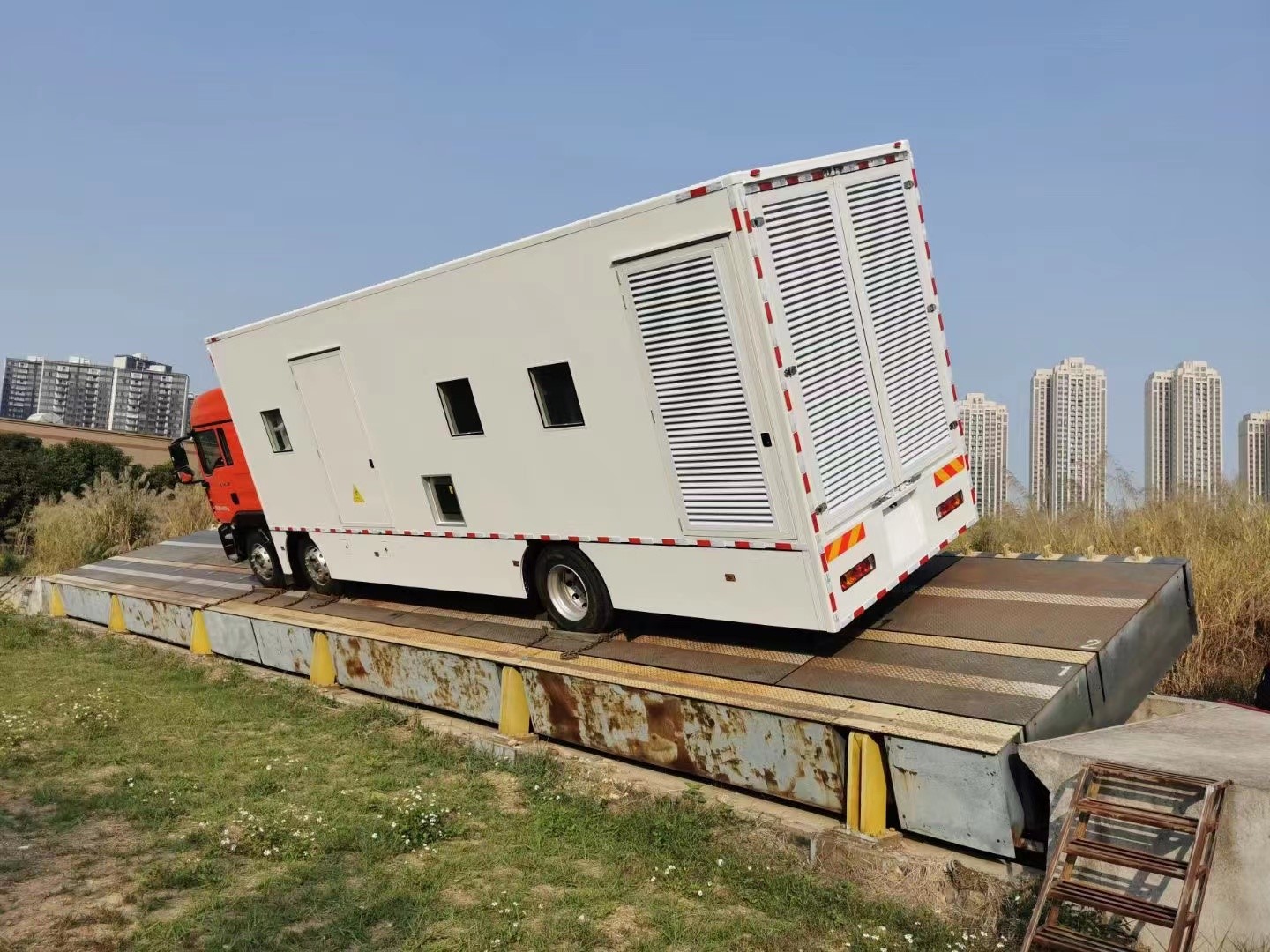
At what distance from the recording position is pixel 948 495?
703 centimetres

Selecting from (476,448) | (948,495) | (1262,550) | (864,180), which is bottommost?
(1262,550)

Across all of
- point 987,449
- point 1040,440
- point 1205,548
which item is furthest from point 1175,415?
point 1205,548

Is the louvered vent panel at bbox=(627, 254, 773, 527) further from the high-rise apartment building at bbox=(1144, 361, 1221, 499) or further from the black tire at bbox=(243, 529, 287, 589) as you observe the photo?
the high-rise apartment building at bbox=(1144, 361, 1221, 499)

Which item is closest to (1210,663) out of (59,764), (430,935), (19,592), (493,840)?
(493,840)

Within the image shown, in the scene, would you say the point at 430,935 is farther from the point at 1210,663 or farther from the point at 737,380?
the point at 1210,663

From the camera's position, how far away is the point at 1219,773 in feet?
13.1

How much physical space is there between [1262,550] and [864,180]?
15.0 ft

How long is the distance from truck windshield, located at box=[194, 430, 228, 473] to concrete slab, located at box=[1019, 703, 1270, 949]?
9.69 metres

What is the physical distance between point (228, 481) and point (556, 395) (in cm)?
618

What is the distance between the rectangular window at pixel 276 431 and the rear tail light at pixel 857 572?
6047mm

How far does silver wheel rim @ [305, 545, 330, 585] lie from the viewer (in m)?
10.4

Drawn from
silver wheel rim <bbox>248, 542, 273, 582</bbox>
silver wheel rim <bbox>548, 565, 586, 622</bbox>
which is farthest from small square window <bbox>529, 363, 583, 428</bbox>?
silver wheel rim <bbox>248, 542, 273, 582</bbox>

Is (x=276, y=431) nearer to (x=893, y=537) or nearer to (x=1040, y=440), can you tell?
(x=893, y=537)

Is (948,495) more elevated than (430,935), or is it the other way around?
(948,495)
